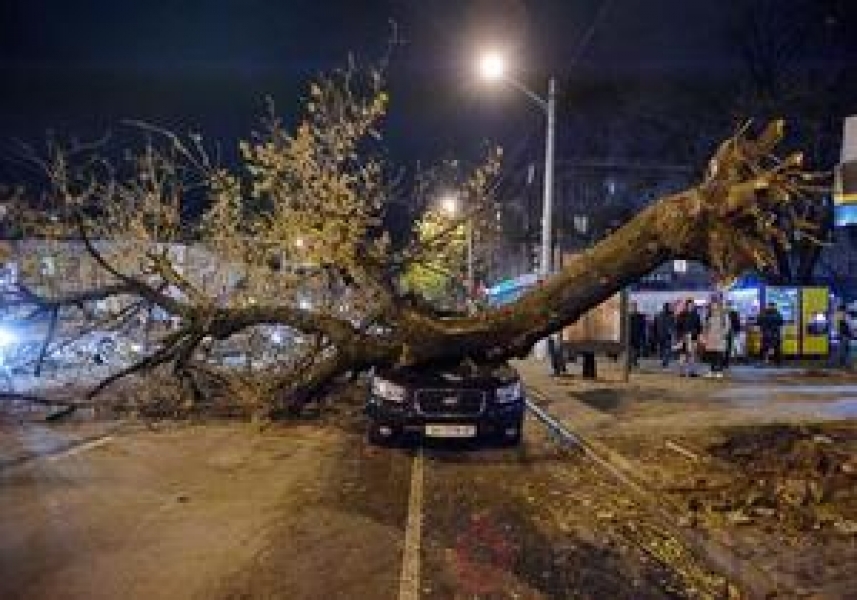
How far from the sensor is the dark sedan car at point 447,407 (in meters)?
11.5

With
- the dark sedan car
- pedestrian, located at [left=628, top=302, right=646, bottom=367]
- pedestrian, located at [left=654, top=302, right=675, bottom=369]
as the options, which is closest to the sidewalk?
pedestrian, located at [left=654, top=302, right=675, bottom=369]

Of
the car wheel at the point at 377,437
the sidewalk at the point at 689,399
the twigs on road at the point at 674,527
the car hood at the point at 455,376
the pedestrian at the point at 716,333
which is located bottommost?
the twigs on road at the point at 674,527

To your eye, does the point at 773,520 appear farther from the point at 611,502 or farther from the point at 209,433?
the point at 209,433

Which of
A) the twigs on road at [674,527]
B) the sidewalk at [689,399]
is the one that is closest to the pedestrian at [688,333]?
the sidewalk at [689,399]

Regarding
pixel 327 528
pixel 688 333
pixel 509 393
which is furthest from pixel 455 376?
pixel 688 333

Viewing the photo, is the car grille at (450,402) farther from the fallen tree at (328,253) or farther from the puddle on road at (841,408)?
the puddle on road at (841,408)

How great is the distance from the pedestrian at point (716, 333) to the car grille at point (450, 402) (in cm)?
968

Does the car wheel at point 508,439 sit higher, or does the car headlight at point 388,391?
the car headlight at point 388,391

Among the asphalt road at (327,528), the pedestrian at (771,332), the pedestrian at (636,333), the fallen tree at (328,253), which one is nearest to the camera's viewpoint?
the asphalt road at (327,528)

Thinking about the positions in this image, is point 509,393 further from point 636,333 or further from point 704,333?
point 636,333

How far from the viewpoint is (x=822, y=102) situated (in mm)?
29562

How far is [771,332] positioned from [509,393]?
→ 48.2 feet

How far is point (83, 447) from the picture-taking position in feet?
39.1

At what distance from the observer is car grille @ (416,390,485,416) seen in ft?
37.9
